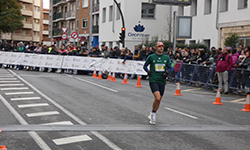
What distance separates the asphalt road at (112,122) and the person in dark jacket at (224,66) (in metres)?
2.12

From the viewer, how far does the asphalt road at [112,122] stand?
22.5ft

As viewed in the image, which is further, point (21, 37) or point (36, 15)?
point (36, 15)

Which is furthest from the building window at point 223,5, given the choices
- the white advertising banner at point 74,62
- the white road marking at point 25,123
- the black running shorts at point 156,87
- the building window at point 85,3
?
the building window at point 85,3

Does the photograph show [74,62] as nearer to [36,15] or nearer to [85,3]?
[85,3]

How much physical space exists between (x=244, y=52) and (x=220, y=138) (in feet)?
33.3

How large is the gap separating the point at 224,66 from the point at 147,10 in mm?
26260

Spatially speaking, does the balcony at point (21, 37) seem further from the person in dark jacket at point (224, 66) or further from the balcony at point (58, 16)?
the person in dark jacket at point (224, 66)

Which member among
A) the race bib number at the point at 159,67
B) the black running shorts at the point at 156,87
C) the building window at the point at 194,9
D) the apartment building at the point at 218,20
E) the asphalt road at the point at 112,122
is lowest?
the asphalt road at the point at 112,122

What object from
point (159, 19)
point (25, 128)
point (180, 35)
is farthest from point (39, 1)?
point (25, 128)

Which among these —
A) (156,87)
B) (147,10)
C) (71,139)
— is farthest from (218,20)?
(71,139)

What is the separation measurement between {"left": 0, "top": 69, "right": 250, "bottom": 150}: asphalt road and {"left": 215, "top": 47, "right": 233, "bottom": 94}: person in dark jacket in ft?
6.95

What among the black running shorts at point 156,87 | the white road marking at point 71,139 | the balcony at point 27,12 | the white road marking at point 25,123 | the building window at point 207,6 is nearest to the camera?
the white road marking at point 25,123

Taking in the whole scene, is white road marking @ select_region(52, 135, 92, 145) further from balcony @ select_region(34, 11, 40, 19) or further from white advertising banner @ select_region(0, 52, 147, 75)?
balcony @ select_region(34, 11, 40, 19)

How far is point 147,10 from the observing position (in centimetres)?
4159
